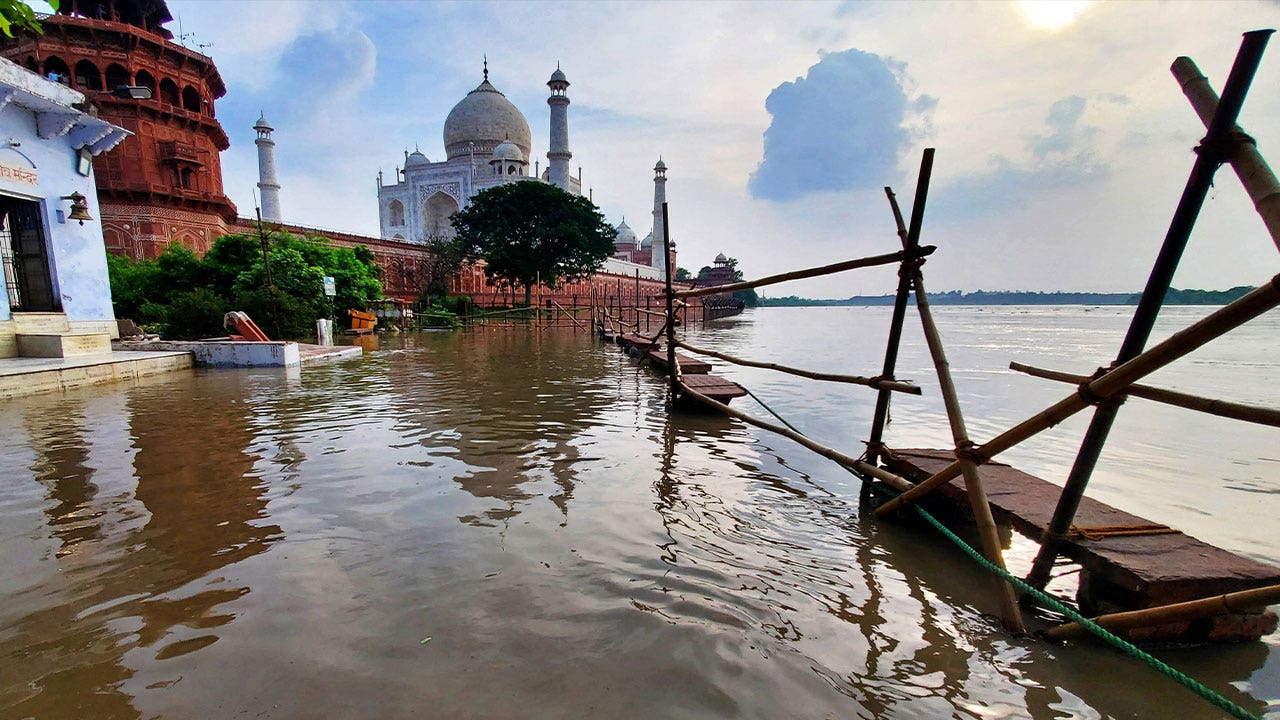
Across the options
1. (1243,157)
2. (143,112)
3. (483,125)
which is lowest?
(1243,157)

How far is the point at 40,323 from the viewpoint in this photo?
10.9 metres

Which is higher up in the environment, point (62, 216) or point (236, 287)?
point (62, 216)

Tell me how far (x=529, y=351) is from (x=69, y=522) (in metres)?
13.1

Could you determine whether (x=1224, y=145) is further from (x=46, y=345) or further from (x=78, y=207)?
(x=78, y=207)

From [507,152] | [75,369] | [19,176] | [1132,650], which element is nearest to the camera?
[1132,650]

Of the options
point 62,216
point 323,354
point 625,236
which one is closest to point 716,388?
point 323,354

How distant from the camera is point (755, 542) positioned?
3516 millimetres

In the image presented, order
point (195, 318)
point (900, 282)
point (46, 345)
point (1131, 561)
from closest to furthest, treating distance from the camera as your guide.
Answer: point (1131, 561)
point (900, 282)
point (46, 345)
point (195, 318)

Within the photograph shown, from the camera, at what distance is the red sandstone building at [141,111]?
23.7 metres

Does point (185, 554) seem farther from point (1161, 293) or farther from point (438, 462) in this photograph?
point (1161, 293)

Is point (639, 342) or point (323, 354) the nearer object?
point (323, 354)

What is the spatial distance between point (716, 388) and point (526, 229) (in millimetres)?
28443

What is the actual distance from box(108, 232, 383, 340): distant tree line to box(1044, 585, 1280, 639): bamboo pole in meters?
18.9

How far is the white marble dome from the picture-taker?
4853cm
